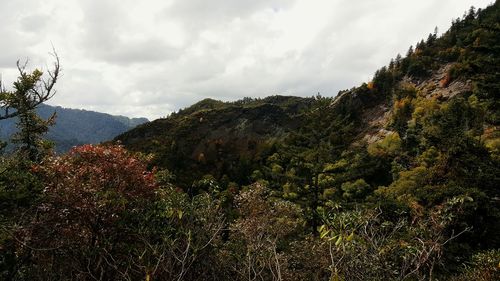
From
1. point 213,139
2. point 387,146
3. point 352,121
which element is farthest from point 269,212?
point 213,139

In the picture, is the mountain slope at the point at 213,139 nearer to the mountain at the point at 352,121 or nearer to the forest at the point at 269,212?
the mountain at the point at 352,121

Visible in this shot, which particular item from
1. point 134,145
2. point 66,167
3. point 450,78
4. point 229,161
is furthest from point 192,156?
point 66,167

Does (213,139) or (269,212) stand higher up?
(213,139)

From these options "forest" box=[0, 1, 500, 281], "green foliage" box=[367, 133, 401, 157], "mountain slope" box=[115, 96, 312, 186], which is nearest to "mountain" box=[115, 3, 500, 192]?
"mountain slope" box=[115, 96, 312, 186]

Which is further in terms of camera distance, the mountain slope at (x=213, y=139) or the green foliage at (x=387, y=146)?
the mountain slope at (x=213, y=139)

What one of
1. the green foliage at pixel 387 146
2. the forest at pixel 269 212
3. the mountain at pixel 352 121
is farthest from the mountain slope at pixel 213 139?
the forest at pixel 269 212

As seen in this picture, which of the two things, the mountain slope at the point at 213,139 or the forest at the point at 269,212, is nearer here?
→ the forest at the point at 269,212

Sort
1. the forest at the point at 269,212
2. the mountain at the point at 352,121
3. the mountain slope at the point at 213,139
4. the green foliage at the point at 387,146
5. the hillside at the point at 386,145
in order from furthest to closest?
the mountain slope at the point at 213,139 → the mountain at the point at 352,121 → the green foliage at the point at 387,146 → the hillside at the point at 386,145 → the forest at the point at 269,212

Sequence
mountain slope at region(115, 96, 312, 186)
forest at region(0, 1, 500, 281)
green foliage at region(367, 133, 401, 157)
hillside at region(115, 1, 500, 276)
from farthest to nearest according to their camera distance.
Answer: mountain slope at region(115, 96, 312, 186), green foliage at region(367, 133, 401, 157), hillside at region(115, 1, 500, 276), forest at region(0, 1, 500, 281)

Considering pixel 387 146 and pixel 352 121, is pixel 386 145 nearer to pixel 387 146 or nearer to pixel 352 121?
pixel 387 146

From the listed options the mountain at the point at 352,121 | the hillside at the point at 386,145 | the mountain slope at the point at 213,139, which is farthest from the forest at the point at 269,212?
the mountain slope at the point at 213,139

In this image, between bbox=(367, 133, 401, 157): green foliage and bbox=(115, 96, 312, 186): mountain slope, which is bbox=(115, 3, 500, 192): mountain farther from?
bbox=(367, 133, 401, 157): green foliage

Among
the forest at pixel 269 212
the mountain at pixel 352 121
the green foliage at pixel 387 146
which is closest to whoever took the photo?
the forest at pixel 269 212

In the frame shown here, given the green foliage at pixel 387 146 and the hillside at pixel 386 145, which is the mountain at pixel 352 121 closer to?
the hillside at pixel 386 145
